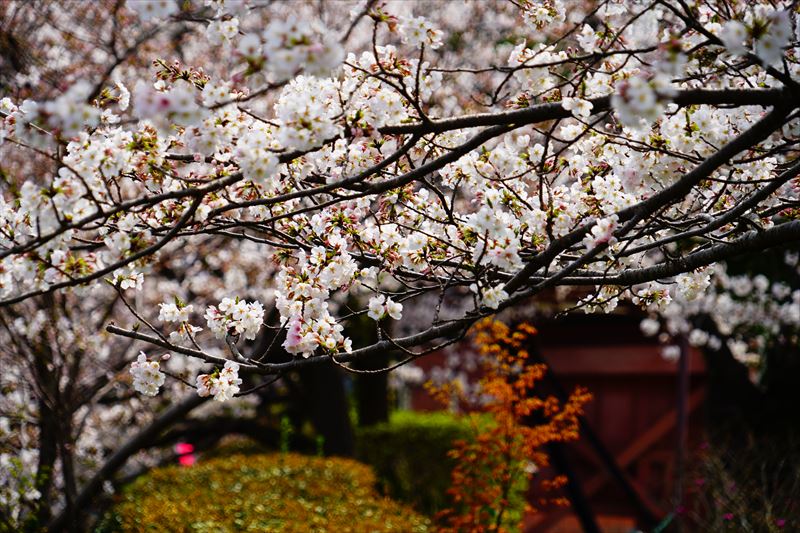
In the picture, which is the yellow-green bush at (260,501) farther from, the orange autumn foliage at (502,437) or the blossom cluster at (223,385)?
the blossom cluster at (223,385)

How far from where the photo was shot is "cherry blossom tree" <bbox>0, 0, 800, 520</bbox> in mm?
2080

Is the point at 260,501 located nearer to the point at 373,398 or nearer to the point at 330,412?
the point at 330,412

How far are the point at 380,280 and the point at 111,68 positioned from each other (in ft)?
14.7

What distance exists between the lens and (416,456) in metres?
8.29

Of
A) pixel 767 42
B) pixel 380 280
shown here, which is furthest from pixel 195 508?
pixel 767 42

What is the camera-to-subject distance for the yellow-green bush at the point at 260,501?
4.76 metres

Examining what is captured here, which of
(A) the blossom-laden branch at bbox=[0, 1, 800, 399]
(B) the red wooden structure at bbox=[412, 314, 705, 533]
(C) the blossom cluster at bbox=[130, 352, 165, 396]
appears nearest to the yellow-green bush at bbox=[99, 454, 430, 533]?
(C) the blossom cluster at bbox=[130, 352, 165, 396]

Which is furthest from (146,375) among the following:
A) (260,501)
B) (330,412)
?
(330,412)

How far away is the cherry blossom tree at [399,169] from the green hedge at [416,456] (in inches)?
187

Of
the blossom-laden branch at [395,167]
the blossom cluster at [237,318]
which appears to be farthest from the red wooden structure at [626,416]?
the blossom cluster at [237,318]

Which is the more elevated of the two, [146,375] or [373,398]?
[373,398]

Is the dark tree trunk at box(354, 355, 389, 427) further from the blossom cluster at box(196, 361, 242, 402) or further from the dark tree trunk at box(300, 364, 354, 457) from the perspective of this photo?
the blossom cluster at box(196, 361, 242, 402)

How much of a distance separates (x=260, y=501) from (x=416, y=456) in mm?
3221

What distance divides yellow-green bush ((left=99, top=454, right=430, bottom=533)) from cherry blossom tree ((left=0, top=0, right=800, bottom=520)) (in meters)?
2.16
